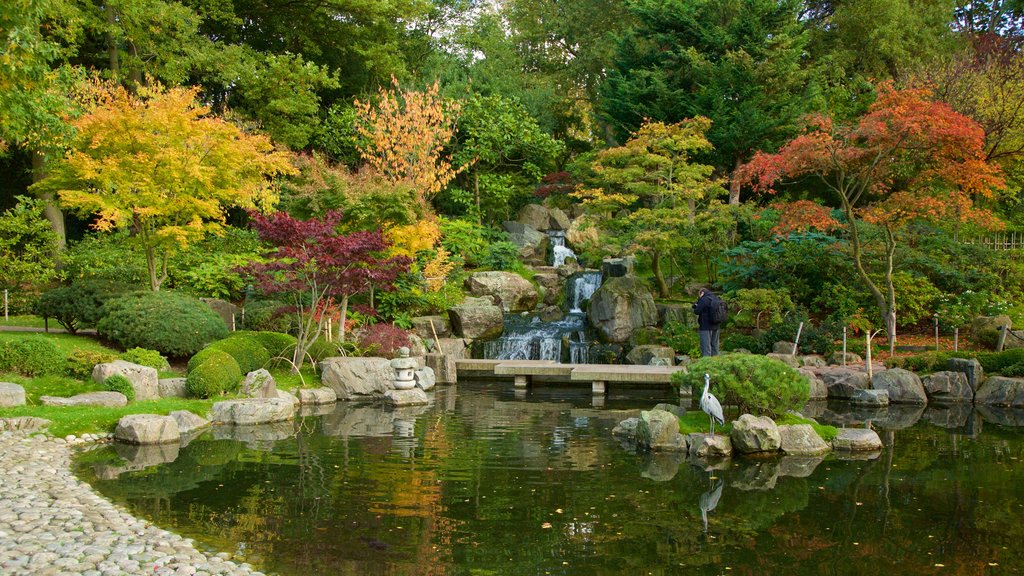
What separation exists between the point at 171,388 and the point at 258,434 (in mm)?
2324

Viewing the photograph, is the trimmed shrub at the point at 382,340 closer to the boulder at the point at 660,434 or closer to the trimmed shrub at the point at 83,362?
the trimmed shrub at the point at 83,362

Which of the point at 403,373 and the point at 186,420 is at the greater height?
the point at 403,373

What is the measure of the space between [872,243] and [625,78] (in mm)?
9845

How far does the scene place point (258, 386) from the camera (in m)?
12.5

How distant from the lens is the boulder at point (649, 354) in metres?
16.8

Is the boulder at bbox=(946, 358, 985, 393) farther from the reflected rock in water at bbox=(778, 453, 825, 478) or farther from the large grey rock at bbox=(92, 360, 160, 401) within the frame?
the large grey rock at bbox=(92, 360, 160, 401)

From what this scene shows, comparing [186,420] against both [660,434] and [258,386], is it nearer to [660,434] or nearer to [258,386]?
[258,386]

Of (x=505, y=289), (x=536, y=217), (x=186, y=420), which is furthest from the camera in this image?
(x=536, y=217)

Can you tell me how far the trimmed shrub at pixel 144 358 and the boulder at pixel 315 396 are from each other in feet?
7.49

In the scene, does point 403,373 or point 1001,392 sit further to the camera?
point 403,373

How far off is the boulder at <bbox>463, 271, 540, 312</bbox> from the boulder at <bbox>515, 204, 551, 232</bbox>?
19.5 ft

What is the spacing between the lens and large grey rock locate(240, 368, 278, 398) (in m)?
12.5

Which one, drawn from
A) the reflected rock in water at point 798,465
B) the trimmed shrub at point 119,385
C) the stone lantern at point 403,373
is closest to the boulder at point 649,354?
the stone lantern at point 403,373

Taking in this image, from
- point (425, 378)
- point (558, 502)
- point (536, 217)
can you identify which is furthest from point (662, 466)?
point (536, 217)
